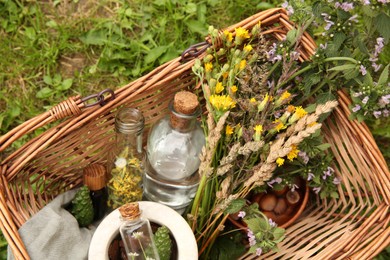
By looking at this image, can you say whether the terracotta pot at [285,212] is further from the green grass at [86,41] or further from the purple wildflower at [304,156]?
the green grass at [86,41]

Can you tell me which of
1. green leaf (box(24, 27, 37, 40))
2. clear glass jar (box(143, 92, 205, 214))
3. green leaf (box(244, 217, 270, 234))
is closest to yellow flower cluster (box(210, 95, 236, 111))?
clear glass jar (box(143, 92, 205, 214))

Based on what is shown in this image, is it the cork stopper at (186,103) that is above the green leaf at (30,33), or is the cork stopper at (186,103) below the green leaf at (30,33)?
above

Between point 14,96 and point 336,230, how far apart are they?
108 cm

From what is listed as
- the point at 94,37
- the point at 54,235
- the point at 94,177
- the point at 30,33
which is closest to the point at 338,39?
the point at 94,177

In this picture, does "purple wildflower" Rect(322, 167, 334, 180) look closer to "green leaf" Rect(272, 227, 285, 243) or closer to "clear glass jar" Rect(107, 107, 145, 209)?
"green leaf" Rect(272, 227, 285, 243)

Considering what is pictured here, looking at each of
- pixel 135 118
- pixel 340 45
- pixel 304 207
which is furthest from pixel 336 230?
pixel 135 118

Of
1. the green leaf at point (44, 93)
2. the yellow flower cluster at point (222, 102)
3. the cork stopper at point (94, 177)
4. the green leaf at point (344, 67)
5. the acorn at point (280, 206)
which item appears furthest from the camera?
the green leaf at point (44, 93)

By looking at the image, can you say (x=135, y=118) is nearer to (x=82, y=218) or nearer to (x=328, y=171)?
(x=82, y=218)

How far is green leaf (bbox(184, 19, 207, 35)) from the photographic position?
172 centimetres

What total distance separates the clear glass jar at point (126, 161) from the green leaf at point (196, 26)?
26.8 inches

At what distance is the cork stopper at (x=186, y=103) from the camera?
101 cm

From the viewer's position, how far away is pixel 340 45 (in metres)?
1.06

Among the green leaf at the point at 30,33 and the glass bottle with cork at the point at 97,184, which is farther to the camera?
the green leaf at the point at 30,33

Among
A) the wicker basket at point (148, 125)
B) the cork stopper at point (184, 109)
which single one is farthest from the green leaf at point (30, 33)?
the cork stopper at point (184, 109)
